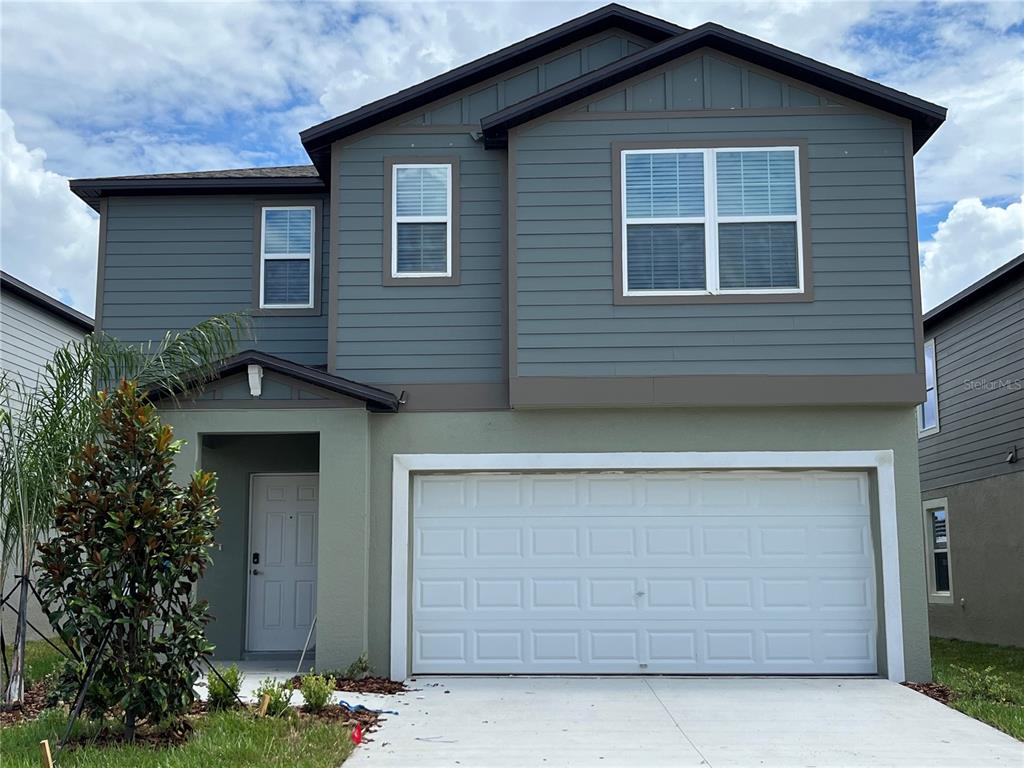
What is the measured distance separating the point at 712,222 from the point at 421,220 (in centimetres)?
311

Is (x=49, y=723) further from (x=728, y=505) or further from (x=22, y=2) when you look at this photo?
(x=22, y=2)

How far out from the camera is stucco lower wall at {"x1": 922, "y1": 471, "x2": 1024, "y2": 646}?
51.0 feet

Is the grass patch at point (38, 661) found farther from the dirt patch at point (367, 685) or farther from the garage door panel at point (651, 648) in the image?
the garage door panel at point (651, 648)

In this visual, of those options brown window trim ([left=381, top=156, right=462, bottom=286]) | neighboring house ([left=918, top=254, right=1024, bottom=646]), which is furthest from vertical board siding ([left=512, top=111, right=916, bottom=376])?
neighboring house ([left=918, top=254, right=1024, bottom=646])

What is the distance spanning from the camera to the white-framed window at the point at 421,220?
1195cm

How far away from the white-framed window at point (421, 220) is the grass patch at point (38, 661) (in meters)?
5.30

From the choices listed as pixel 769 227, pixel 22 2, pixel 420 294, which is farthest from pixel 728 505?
pixel 22 2

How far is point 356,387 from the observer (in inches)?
441

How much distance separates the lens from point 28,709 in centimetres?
929

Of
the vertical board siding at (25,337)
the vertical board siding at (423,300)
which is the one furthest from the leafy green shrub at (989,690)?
the vertical board siding at (25,337)

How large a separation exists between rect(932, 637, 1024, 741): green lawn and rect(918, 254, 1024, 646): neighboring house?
1.27 meters

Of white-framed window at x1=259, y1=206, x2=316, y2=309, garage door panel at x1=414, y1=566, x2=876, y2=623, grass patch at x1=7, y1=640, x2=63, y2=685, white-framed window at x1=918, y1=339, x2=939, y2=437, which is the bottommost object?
grass patch at x1=7, y1=640, x2=63, y2=685

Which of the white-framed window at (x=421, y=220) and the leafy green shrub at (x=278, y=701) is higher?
the white-framed window at (x=421, y=220)

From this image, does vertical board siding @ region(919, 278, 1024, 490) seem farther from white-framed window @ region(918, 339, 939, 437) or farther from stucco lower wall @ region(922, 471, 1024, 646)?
stucco lower wall @ region(922, 471, 1024, 646)
